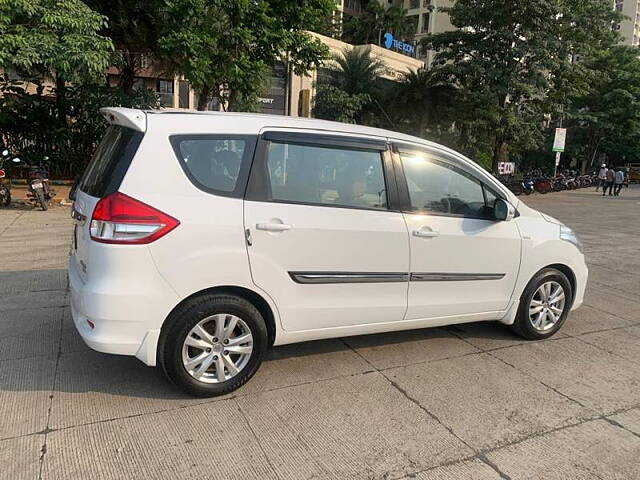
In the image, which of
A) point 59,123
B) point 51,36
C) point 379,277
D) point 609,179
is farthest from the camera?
point 609,179

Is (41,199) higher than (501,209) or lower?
lower

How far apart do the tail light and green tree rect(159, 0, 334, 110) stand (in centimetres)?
1048

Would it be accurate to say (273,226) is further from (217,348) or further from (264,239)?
(217,348)

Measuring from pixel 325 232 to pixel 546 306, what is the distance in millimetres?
2419

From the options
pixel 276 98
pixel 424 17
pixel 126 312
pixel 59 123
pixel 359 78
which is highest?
pixel 424 17

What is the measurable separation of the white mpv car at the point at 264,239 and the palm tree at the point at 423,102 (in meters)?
23.1

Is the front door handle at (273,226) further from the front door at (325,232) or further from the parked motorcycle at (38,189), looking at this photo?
the parked motorcycle at (38,189)

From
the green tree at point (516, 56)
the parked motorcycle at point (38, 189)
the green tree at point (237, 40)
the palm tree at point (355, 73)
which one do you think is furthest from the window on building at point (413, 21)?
the parked motorcycle at point (38, 189)

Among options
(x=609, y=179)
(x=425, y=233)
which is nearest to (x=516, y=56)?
(x=609, y=179)

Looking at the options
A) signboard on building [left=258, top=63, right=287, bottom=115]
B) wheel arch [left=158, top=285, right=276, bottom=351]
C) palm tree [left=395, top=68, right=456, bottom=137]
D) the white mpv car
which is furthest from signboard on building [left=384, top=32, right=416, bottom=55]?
wheel arch [left=158, top=285, right=276, bottom=351]

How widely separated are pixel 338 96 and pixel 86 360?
27912 millimetres

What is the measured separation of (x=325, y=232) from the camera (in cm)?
344

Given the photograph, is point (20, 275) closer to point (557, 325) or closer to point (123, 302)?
point (123, 302)

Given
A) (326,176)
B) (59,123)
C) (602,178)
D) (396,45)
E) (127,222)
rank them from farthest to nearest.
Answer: (396,45), (602,178), (59,123), (326,176), (127,222)
